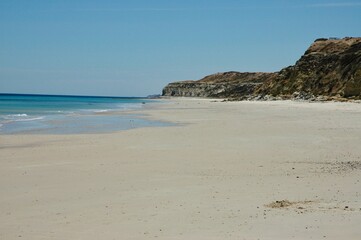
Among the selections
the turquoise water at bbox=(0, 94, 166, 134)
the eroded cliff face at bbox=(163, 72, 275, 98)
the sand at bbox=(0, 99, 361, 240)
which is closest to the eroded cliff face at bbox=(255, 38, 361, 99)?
the turquoise water at bbox=(0, 94, 166, 134)

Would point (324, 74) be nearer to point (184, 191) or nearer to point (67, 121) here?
point (67, 121)

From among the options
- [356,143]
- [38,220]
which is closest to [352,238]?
[38,220]

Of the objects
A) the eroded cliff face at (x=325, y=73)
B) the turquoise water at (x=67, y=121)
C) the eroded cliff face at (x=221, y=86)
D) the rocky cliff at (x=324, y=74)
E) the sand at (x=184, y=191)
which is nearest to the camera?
the sand at (x=184, y=191)

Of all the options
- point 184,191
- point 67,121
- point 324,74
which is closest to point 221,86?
point 324,74

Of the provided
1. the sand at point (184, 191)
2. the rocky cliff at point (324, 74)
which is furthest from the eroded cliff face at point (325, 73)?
the sand at point (184, 191)

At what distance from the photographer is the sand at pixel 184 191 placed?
19.3 ft

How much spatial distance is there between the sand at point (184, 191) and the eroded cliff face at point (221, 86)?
120980mm

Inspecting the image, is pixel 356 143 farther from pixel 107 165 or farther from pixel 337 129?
pixel 107 165

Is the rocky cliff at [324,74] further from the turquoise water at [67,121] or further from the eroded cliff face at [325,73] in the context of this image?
the turquoise water at [67,121]

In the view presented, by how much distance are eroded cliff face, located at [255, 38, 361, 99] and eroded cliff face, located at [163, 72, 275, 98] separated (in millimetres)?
55413

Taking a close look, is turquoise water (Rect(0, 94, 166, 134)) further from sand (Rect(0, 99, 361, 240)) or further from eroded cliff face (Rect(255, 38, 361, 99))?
eroded cliff face (Rect(255, 38, 361, 99))

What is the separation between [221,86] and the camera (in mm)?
155375

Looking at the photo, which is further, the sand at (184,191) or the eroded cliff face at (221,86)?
the eroded cliff face at (221,86)

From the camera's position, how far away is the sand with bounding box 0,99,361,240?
5.89 m
